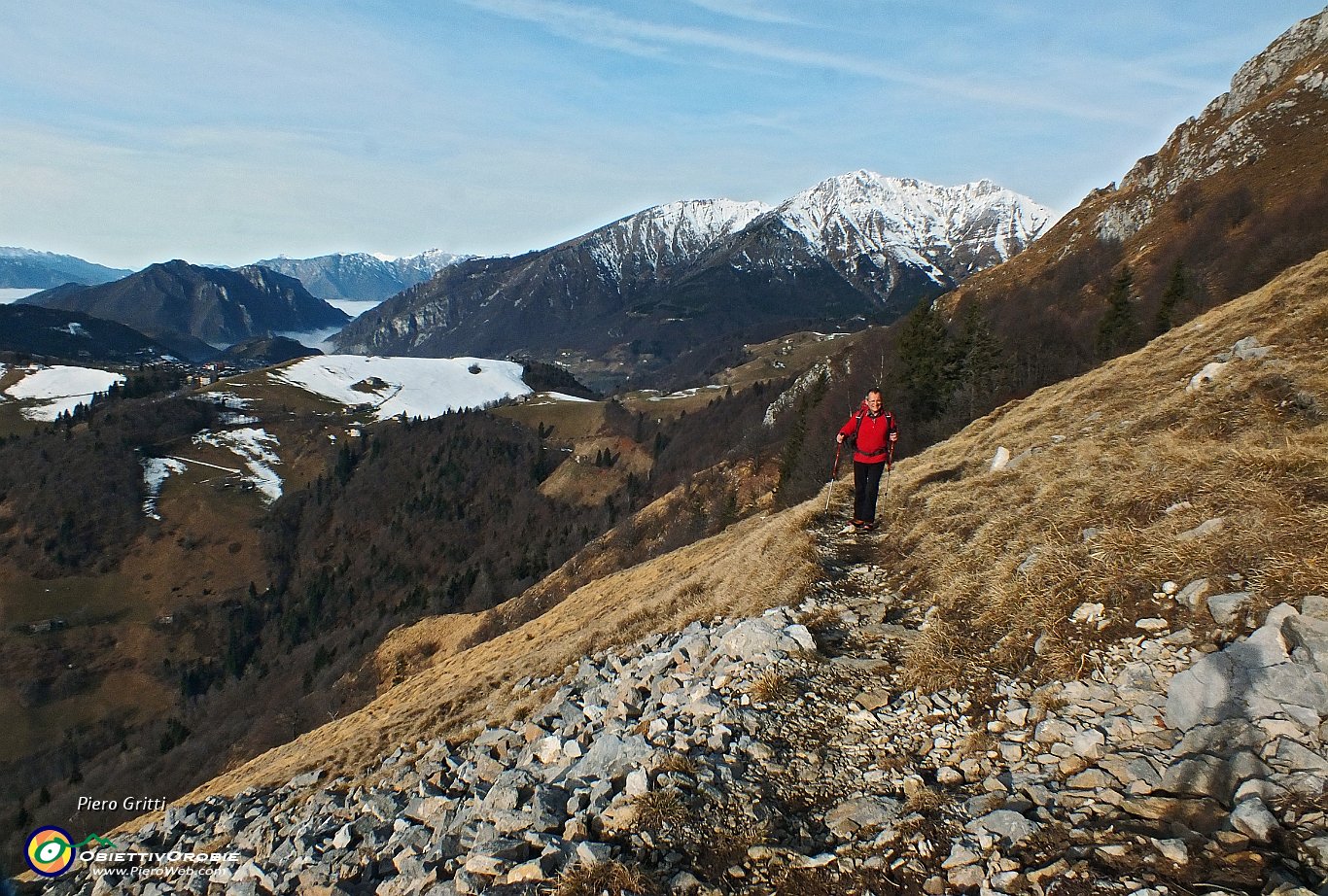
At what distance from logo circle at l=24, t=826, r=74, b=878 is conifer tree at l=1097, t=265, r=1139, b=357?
248ft

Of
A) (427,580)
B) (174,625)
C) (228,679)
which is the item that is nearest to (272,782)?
(228,679)

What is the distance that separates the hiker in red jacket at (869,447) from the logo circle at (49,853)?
61.4 feet

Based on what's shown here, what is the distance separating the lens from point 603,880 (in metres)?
6.26

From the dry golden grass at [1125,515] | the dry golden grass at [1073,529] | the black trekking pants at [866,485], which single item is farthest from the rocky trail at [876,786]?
the black trekking pants at [866,485]

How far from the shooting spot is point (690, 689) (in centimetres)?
1029

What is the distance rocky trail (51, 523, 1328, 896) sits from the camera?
17.3 ft

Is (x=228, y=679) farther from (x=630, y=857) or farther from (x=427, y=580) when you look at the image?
(x=630, y=857)

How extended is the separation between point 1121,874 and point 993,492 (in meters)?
10.7

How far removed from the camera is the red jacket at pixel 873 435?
51.3ft

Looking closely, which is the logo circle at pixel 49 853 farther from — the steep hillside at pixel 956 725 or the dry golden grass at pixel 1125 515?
the dry golden grass at pixel 1125 515

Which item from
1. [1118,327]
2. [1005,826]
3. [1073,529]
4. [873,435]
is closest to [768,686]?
[1005,826]

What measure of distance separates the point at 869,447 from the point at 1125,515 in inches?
241

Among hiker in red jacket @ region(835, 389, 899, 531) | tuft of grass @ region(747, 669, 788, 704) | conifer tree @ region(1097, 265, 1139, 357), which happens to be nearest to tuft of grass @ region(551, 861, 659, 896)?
tuft of grass @ region(747, 669, 788, 704)

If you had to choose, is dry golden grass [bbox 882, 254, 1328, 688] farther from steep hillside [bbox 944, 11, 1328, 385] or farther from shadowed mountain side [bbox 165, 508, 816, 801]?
steep hillside [bbox 944, 11, 1328, 385]
